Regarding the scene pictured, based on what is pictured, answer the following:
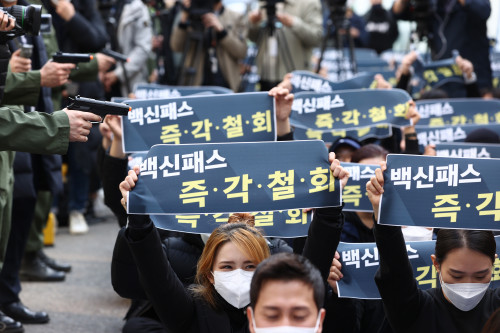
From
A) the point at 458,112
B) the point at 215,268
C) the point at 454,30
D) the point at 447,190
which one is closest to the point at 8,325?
the point at 215,268

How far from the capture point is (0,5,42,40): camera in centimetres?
406

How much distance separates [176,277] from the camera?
10.6 feet

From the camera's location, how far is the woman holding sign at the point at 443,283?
3.19 meters

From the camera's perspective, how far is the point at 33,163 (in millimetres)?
5305

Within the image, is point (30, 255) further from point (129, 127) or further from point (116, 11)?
point (116, 11)

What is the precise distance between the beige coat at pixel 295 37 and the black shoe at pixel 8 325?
3.79 metres

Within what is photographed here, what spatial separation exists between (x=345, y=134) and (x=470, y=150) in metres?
0.98

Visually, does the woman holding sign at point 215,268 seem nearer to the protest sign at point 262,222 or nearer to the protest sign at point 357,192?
the protest sign at point 262,222

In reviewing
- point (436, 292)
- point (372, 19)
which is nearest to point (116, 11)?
point (372, 19)

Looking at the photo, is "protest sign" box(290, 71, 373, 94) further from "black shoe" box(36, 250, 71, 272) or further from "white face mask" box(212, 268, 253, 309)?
"white face mask" box(212, 268, 253, 309)

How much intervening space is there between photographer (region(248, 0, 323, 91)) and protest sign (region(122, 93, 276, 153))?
11.0ft

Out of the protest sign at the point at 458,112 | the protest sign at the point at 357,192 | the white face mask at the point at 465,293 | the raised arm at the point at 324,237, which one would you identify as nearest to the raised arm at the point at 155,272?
the raised arm at the point at 324,237

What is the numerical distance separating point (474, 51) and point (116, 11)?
11.3 ft

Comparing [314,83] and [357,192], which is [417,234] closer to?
[357,192]
